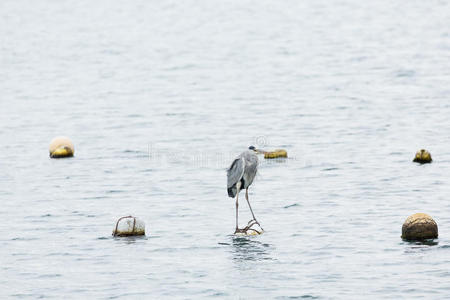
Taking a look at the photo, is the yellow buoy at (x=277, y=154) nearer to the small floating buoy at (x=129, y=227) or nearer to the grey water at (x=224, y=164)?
the grey water at (x=224, y=164)

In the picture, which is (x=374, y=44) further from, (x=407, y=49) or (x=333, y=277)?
(x=333, y=277)

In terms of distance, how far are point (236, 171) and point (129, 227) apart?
3221mm

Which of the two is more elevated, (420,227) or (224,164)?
(224,164)

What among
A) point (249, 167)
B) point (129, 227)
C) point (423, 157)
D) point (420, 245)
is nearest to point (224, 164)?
point (423, 157)

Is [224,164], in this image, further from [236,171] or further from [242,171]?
[242,171]

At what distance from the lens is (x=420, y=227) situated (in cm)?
2602

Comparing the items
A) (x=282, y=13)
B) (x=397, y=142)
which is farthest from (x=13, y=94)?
(x=282, y=13)

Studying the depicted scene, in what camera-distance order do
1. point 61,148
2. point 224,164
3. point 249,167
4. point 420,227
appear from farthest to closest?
point 61,148 < point 224,164 < point 249,167 < point 420,227

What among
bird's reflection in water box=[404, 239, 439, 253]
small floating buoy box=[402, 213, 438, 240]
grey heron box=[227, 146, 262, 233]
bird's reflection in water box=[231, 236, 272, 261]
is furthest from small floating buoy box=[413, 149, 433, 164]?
bird's reflection in water box=[231, 236, 272, 261]

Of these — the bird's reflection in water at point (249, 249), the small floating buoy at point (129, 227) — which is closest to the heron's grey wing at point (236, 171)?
the bird's reflection in water at point (249, 249)

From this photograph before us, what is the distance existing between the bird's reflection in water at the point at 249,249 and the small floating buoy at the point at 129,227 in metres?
2.47

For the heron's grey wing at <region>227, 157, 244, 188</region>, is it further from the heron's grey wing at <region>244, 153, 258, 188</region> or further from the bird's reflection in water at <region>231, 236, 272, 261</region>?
the bird's reflection in water at <region>231, 236, 272, 261</region>

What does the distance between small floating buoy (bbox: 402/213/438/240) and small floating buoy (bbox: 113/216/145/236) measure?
22.5 feet

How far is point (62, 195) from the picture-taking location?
3444 cm
